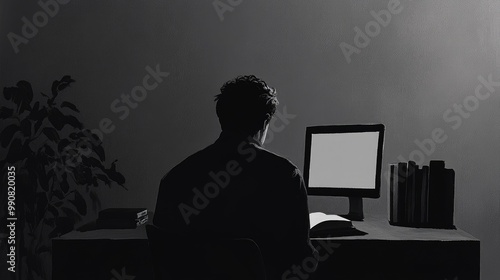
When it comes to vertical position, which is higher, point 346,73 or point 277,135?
point 346,73

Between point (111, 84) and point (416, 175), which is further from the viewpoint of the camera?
point (111, 84)

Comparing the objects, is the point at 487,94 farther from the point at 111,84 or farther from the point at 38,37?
the point at 38,37

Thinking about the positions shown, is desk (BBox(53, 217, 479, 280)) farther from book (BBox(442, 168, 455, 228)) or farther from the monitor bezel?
the monitor bezel

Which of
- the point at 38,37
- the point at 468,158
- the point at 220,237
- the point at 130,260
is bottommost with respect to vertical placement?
the point at 130,260

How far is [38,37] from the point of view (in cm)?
330

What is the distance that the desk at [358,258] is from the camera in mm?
2268

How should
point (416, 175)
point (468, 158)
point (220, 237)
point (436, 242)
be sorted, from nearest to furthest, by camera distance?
point (220, 237) < point (436, 242) < point (416, 175) < point (468, 158)

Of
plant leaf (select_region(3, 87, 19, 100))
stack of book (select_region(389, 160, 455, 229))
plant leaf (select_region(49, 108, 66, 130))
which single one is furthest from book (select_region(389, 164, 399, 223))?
plant leaf (select_region(3, 87, 19, 100))

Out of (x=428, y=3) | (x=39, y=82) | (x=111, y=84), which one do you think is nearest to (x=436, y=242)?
(x=428, y=3)

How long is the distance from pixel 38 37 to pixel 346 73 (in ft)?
5.67

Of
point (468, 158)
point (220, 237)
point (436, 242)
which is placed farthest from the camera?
point (468, 158)

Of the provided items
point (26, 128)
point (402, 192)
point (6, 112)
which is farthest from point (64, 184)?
point (402, 192)

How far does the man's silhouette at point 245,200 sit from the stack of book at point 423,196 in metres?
0.96

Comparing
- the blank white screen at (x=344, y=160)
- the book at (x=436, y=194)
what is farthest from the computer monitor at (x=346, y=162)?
the book at (x=436, y=194)
